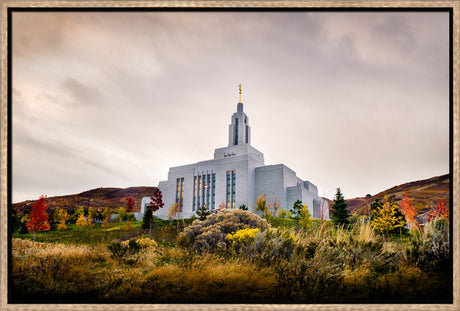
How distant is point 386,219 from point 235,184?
21.9 metres

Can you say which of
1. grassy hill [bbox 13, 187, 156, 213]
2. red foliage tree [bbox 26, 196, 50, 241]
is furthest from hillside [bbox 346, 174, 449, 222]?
red foliage tree [bbox 26, 196, 50, 241]

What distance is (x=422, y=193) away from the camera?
6387 millimetres

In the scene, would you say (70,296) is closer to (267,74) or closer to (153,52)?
(153,52)

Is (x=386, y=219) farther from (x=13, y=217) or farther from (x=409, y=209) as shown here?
(x=13, y=217)

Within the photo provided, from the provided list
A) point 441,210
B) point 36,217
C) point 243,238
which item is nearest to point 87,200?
→ point 36,217

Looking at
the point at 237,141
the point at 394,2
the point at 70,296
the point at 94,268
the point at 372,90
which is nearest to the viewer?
the point at 70,296

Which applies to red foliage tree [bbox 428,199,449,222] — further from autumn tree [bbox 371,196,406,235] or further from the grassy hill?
the grassy hill

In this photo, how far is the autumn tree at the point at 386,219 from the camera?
7637 millimetres

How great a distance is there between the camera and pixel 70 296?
4.48 meters

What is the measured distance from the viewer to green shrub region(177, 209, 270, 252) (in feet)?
23.0

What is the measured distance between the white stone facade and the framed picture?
19474 millimetres

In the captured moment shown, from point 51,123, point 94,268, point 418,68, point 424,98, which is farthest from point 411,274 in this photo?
point 51,123

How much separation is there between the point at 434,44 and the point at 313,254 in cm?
404

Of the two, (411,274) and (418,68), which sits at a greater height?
(418,68)
